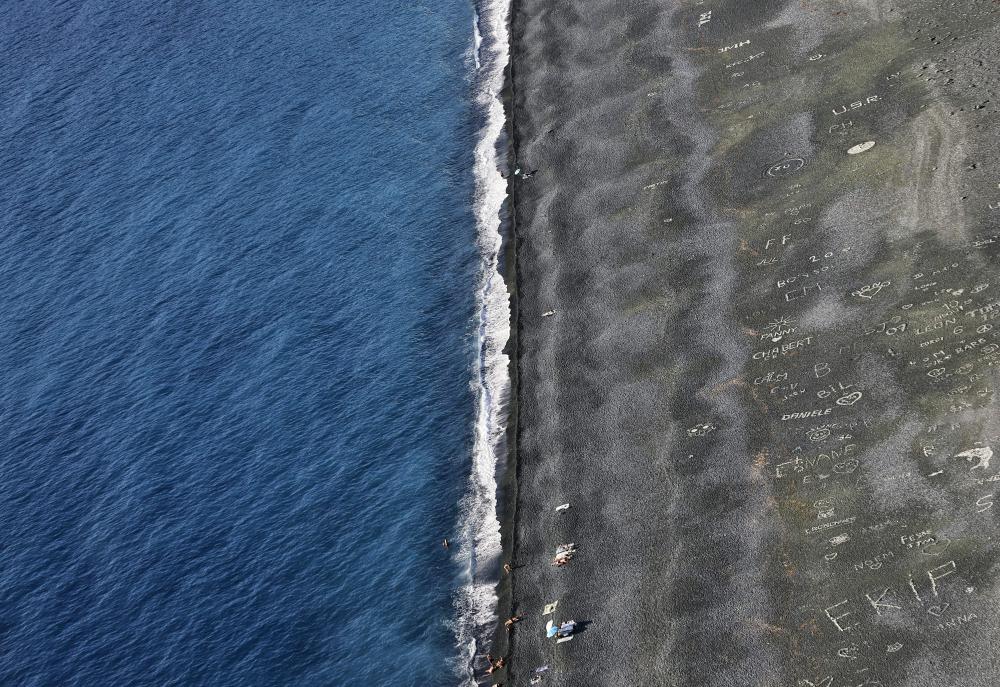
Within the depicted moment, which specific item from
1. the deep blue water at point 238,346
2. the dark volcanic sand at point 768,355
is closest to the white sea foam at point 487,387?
the deep blue water at point 238,346

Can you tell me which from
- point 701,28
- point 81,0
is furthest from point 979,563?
point 81,0

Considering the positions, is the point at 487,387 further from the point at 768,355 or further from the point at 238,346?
the point at 238,346

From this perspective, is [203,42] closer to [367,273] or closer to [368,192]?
[368,192]

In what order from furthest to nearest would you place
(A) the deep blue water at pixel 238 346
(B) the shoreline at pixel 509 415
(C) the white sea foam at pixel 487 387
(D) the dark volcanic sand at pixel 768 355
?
(A) the deep blue water at pixel 238 346
(C) the white sea foam at pixel 487 387
(B) the shoreline at pixel 509 415
(D) the dark volcanic sand at pixel 768 355

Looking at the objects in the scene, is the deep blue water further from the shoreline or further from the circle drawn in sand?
the circle drawn in sand

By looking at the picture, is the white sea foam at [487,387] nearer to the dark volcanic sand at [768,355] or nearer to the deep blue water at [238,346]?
the deep blue water at [238,346]

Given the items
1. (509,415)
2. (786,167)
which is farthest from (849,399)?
(786,167)

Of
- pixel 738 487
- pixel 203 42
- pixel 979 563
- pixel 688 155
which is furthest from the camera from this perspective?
pixel 203 42
